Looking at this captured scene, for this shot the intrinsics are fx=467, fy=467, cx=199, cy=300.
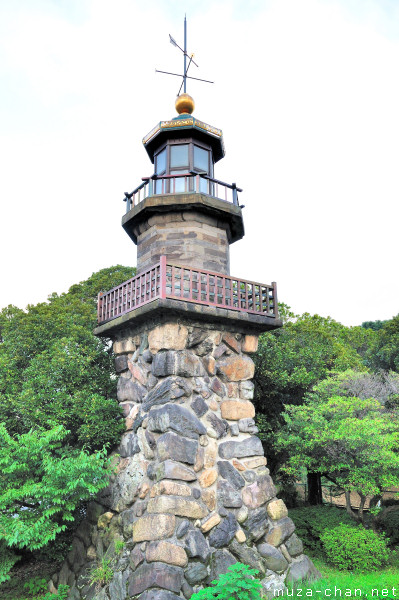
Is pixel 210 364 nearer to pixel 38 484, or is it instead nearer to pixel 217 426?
pixel 217 426

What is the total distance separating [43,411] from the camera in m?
10.5

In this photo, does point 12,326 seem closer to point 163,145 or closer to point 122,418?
point 122,418

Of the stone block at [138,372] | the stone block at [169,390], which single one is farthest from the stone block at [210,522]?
the stone block at [138,372]

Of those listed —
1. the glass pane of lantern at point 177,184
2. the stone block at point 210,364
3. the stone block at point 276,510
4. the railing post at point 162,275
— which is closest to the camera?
the railing post at point 162,275

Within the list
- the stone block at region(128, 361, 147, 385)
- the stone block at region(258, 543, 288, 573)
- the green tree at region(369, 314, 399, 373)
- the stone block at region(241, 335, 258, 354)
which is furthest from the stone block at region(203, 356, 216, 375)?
the green tree at region(369, 314, 399, 373)

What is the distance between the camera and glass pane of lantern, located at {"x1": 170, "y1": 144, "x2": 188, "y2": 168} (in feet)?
41.4

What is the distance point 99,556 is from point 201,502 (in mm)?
2772

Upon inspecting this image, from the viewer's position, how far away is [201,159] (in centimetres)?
1289

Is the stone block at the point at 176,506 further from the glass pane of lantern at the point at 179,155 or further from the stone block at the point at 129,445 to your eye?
the glass pane of lantern at the point at 179,155

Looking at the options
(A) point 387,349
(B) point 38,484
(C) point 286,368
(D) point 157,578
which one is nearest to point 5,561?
(B) point 38,484

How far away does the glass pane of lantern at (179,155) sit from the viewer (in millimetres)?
12609

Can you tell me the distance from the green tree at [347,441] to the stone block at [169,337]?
14.5 ft

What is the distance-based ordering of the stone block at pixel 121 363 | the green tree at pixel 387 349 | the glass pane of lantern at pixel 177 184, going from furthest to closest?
the green tree at pixel 387 349 < the glass pane of lantern at pixel 177 184 < the stone block at pixel 121 363

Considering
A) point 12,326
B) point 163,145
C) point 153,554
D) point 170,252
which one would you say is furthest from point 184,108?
point 153,554
